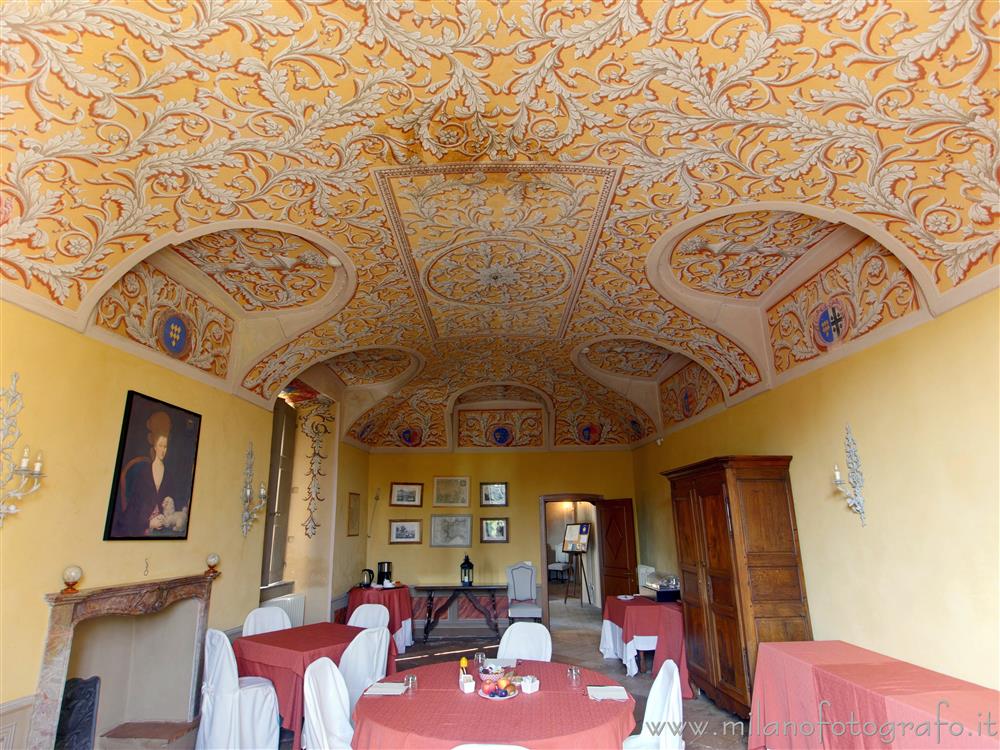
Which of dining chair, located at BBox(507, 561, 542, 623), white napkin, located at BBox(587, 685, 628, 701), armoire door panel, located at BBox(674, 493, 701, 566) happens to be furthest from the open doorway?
white napkin, located at BBox(587, 685, 628, 701)

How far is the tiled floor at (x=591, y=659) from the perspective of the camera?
4.54 m

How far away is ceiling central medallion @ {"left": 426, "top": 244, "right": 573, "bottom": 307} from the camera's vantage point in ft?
14.6

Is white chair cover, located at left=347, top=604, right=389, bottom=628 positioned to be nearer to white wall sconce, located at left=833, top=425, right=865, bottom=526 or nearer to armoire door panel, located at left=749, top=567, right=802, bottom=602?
armoire door panel, located at left=749, top=567, right=802, bottom=602

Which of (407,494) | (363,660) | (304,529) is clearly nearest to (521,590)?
(407,494)

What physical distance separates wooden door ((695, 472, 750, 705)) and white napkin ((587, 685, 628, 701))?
193 centimetres

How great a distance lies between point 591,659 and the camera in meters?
7.17

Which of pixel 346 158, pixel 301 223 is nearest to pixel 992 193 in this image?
pixel 346 158

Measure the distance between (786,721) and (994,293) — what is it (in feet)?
10.2

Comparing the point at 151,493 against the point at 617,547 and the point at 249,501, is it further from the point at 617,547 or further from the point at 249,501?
the point at 617,547

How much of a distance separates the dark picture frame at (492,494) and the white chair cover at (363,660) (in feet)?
17.0

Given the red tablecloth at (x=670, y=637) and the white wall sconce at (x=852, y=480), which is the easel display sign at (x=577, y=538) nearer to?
the red tablecloth at (x=670, y=637)

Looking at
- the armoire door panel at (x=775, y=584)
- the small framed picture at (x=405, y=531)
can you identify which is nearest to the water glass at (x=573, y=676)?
the armoire door panel at (x=775, y=584)

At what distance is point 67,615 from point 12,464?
3.33 ft

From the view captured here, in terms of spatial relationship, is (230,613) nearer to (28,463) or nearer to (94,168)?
(28,463)
